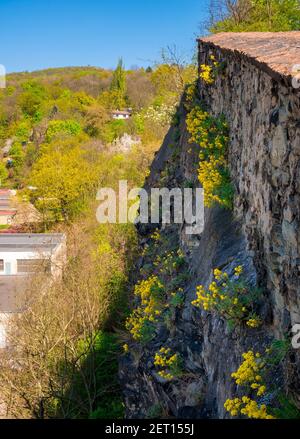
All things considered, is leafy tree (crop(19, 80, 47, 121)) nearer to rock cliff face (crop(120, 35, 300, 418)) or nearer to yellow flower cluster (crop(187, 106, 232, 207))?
yellow flower cluster (crop(187, 106, 232, 207))

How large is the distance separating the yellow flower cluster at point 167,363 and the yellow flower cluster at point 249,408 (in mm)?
2022

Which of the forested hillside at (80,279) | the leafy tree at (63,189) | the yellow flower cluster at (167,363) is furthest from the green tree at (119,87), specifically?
the yellow flower cluster at (167,363)

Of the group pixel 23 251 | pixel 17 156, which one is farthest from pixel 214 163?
pixel 17 156

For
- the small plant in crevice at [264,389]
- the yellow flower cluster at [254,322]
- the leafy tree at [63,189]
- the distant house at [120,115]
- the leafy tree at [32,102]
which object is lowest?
the small plant in crevice at [264,389]

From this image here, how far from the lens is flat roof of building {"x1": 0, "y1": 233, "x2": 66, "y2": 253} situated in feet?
70.4

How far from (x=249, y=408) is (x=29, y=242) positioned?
2103 centimetres

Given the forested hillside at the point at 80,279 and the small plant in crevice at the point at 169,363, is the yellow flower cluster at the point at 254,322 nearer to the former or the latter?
the small plant in crevice at the point at 169,363

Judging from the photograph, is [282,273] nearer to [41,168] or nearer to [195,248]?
[195,248]

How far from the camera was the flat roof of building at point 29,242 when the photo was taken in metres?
21.5

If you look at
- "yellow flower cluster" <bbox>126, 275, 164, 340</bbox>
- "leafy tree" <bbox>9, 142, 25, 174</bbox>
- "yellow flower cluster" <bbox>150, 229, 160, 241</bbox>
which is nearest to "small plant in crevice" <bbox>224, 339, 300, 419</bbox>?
"yellow flower cluster" <bbox>126, 275, 164, 340</bbox>

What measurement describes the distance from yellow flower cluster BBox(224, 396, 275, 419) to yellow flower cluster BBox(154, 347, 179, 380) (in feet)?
6.63

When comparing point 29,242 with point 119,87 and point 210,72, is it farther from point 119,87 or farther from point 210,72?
point 119,87

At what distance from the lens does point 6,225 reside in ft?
110
